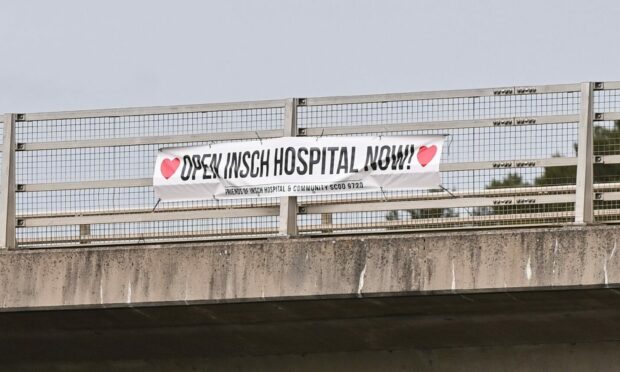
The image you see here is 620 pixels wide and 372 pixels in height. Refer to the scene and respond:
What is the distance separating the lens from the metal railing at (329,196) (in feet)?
38.0

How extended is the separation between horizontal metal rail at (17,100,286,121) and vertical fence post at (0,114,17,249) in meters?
0.14

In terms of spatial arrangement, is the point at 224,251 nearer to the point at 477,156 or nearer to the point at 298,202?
the point at 298,202

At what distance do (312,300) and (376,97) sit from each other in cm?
183

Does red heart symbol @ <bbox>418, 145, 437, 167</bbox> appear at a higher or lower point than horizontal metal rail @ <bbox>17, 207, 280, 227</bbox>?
higher

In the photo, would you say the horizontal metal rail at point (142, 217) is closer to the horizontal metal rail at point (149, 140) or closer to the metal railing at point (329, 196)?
the metal railing at point (329, 196)

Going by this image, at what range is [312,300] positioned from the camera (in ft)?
37.3

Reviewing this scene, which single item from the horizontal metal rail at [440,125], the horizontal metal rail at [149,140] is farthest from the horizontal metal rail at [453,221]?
the horizontal metal rail at [149,140]

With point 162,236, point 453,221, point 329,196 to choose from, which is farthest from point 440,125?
point 162,236

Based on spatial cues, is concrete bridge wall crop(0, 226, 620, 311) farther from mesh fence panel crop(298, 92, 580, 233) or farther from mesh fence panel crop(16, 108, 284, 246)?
mesh fence panel crop(16, 108, 284, 246)

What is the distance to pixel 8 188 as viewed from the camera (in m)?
12.7

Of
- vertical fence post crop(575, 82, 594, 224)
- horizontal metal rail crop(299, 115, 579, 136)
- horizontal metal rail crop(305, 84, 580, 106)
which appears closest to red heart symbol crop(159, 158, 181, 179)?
horizontal metal rail crop(299, 115, 579, 136)

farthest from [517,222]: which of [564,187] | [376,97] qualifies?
[376,97]

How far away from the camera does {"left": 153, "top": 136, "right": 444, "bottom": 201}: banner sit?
1182cm

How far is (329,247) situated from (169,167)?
1.88m
